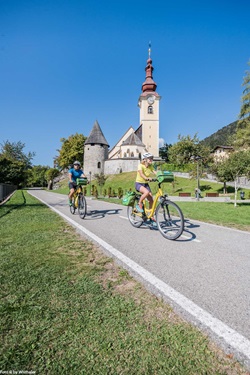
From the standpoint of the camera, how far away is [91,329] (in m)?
1.77

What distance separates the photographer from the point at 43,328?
179 centimetres

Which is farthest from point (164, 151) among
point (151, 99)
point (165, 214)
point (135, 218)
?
point (165, 214)

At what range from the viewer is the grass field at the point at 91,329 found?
1.43 meters

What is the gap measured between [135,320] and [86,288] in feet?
2.62

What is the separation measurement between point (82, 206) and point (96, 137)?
52.9m

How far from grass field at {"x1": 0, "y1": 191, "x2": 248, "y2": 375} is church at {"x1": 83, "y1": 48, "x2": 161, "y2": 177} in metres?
51.7

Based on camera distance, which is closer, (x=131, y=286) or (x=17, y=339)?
(x=17, y=339)

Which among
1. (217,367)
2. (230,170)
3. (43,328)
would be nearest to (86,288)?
(43,328)

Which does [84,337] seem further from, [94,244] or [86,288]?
[94,244]

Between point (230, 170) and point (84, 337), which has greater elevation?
point (230, 170)

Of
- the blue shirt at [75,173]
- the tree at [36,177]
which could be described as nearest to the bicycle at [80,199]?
the blue shirt at [75,173]

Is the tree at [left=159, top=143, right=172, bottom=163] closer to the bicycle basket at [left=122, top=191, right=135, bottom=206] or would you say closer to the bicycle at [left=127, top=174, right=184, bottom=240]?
the bicycle basket at [left=122, top=191, right=135, bottom=206]

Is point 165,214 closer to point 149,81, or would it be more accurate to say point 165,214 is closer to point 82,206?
point 82,206

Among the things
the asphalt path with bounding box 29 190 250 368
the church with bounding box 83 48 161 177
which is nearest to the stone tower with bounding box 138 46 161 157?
the church with bounding box 83 48 161 177
